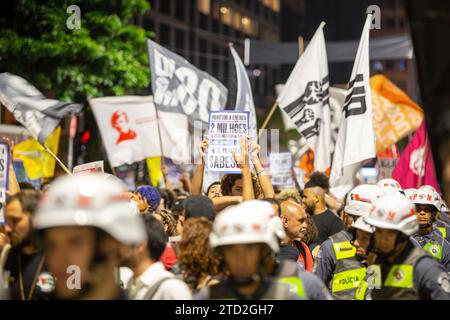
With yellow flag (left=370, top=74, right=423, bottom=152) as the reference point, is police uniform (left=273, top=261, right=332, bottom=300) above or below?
below

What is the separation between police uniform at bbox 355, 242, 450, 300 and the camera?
5.01m

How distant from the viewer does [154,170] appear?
1620 centimetres

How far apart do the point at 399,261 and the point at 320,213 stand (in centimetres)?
461

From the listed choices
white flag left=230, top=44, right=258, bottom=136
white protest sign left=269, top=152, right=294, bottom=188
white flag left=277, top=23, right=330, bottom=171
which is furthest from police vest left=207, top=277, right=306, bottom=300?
white protest sign left=269, top=152, right=294, bottom=188

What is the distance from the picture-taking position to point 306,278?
4754mm

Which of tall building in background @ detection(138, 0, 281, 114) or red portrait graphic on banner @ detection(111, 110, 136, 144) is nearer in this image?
red portrait graphic on banner @ detection(111, 110, 136, 144)

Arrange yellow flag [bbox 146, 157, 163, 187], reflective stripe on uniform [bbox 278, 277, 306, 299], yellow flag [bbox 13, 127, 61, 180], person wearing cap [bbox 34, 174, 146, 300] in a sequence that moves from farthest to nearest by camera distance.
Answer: yellow flag [bbox 13, 127, 61, 180] → yellow flag [bbox 146, 157, 163, 187] → reflective stripe on uniform [bbox 278, 277, 306, 299] → person wearing cap [bbox 34, 174, 146, 300]

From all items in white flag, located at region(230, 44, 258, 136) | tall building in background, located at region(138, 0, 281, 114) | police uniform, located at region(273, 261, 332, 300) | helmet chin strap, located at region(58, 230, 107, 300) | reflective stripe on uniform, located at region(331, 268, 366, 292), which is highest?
tall building in background, located at region(138, 0, 281, 114)

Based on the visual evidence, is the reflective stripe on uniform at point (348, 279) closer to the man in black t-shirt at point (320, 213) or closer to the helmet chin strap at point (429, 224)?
the helmet chin strap at point (429, 224)

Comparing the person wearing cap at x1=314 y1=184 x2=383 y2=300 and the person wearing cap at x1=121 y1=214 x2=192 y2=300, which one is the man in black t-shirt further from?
the person wearing cap at x1=121 y1=214 x2=192 y2=300

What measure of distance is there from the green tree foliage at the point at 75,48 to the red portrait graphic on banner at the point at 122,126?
588 centimetres

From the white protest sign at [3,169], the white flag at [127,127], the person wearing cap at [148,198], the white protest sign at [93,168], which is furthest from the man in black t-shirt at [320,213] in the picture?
the white flag at [127,127]

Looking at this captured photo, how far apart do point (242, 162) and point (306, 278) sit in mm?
3236

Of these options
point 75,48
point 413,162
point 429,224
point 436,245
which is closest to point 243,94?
point 413,162
